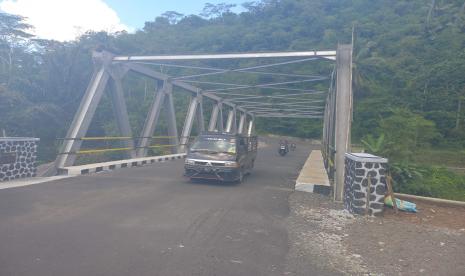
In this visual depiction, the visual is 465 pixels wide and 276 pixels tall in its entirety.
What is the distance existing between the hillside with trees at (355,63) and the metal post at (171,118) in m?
10.9

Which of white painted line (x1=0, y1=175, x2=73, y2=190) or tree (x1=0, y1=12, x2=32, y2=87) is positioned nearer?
white painted line (x1=0, y1=175, x2=73, y2=190)

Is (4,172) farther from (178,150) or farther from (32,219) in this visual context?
(178,150)

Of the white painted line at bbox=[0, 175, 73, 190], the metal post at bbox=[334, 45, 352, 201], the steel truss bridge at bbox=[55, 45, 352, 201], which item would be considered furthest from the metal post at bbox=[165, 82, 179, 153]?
the metal post at bbox=[334, 45, 352, 201]

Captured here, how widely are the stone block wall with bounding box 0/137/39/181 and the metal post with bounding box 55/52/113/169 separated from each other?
4.99 ft

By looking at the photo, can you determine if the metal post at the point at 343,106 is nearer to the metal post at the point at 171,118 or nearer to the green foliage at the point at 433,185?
the green foliage at the point at 433,185

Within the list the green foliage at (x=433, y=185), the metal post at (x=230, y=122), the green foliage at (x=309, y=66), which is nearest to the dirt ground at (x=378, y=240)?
the green foliage at (x=433, y=185)

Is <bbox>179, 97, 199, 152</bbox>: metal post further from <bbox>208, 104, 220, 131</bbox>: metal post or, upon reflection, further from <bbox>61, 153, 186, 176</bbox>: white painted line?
<bbox>61, 153, 186, 176</bbox>: white painted line

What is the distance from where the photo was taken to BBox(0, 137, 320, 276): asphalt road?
174 inches

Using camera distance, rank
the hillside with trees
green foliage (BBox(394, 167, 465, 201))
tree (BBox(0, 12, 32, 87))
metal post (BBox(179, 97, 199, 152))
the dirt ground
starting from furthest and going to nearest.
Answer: tree (BBox(0, 12, 32, 87)), the hillside with trees, metal post (BBox(179, 97, 199, 152)), green foliage (BBox(394, 167, 465, 201)), the dirt ground

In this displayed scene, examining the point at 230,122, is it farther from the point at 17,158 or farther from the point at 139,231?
the point at 139,231

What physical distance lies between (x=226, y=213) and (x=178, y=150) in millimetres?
14761

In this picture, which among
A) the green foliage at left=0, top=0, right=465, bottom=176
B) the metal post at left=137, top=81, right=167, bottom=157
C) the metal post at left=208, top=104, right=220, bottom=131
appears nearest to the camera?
the metal post at left=137, top=81, right=167, bottom=157

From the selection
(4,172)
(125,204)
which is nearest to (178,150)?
(4,172)

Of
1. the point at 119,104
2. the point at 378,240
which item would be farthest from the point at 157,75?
the point at 378,240
